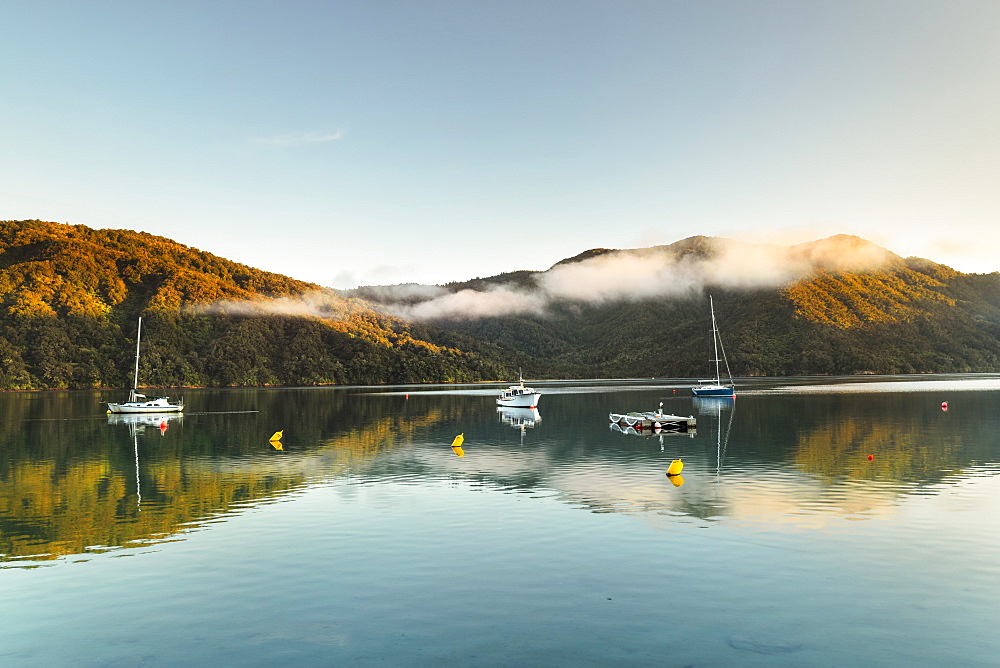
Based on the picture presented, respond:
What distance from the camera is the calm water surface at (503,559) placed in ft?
55.0

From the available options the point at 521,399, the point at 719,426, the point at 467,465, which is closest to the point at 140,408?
the point at 521,399

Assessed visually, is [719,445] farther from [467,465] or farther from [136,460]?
[136,460]

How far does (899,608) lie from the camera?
19.2m

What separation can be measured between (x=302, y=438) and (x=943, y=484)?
196 ft

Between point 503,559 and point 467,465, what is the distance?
1051 inches

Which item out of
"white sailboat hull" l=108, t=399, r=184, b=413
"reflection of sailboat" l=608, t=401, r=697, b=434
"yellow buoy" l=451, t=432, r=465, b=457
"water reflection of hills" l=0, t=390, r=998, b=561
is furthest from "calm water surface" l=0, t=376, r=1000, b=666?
"white sailboat hull" l=108, t=399, r=184, b=413

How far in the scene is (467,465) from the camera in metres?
51.2

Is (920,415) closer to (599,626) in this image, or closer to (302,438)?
(302,438)

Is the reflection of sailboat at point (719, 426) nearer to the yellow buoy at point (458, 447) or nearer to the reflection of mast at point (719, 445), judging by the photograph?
the reflection of mast at point (719, 445)

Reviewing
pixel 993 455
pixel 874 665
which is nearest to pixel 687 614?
pixel 874 665

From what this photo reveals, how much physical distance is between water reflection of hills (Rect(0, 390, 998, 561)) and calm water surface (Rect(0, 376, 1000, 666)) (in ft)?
1.13

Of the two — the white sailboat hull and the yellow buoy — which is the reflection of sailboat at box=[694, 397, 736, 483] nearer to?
the yellow buoy

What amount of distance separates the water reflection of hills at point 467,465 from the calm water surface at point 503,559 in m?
0.35

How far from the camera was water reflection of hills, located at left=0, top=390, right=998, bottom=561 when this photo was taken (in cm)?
3331
